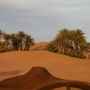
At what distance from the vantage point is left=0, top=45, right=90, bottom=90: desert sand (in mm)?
35500

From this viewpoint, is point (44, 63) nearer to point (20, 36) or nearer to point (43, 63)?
point (43, 63)

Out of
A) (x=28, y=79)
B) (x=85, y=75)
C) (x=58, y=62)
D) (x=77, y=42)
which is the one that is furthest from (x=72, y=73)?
(x=77, y=42)

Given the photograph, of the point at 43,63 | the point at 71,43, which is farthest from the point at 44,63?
the point at 71,43

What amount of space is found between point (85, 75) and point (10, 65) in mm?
12705

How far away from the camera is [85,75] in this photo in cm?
3316

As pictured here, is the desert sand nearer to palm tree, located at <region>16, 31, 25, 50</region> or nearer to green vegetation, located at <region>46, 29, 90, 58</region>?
green vegetation, located at <region>46, 29, 90, 58</region>

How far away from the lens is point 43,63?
4228cm

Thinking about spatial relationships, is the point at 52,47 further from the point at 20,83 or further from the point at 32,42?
the point at 20,83

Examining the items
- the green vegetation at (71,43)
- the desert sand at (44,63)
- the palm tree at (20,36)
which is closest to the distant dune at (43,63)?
the desert sand at (44,63)

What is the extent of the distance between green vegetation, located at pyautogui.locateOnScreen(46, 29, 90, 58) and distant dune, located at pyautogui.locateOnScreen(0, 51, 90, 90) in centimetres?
1484

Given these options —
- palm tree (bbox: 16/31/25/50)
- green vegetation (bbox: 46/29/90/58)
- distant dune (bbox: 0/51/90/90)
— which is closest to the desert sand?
distant dune (bbox: 0/51/90/90)

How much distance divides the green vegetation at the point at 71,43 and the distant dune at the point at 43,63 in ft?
48.7

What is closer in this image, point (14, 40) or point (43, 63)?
point (43, 63)

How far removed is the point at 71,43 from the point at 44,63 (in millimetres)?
24966
